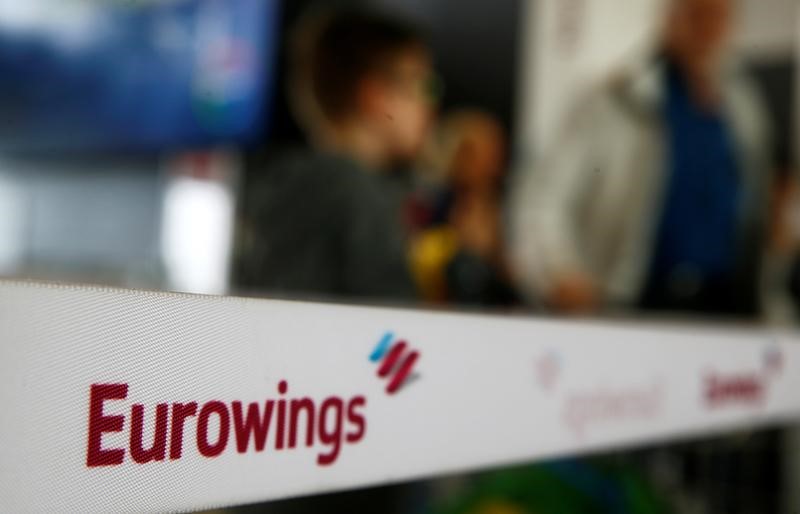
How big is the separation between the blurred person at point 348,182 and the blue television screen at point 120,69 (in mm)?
693

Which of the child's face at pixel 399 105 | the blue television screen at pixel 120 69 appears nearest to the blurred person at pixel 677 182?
the child's face at pixel 399 105

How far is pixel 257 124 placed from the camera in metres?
2.19

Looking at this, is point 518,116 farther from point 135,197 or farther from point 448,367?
point 448,367

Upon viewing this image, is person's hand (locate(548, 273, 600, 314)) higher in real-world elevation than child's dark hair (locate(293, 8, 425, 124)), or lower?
lower

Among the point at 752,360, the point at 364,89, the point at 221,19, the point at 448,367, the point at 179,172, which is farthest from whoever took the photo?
the point at 179,172

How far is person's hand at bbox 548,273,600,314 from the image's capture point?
1.93 m

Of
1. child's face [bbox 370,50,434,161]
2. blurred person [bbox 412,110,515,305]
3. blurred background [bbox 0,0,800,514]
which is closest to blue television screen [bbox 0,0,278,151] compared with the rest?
blurred background [bbox 0,0,800,514]

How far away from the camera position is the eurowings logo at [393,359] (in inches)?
22.0

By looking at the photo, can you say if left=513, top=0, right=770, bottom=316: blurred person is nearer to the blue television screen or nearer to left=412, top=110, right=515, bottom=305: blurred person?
left=412, top=110, right=515, bottom=305: blurred person

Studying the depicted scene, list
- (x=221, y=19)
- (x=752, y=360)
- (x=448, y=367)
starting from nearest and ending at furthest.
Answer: (x=448, y=367) → (x=752, y=360) → (x=221, y=19)

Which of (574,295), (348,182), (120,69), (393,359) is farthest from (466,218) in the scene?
(393,359)

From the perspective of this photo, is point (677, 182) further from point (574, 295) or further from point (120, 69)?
point (120, 69)

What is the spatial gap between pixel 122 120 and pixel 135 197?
305mm

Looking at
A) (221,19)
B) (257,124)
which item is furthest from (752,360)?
(221,19)
